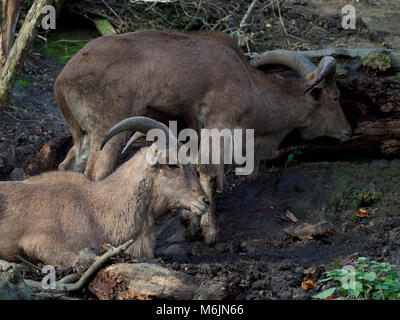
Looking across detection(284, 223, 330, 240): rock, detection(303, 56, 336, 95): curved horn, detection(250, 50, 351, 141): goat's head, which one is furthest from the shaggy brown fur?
detection(250, 50, 351, 141): goat's head

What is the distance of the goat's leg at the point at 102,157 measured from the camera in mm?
8430

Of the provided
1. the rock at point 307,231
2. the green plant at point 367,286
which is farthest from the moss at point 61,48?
the green plant at point 367,286

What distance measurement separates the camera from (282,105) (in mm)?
9711

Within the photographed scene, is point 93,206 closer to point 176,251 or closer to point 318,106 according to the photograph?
point 176,251

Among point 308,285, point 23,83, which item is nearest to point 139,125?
point 308,285

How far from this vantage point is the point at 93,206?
7.09 meters

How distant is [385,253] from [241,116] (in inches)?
109

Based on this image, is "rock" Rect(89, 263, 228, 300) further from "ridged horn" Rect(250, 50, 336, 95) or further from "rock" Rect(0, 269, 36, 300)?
"ridged horn" Rect(250, 50, 336, 95)

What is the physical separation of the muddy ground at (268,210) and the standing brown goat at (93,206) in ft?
1.86

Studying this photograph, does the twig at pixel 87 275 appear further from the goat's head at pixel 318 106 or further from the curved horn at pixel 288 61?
the curved horn at pixel 288 61

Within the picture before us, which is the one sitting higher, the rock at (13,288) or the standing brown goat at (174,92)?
the standing brown goat at (174,92)

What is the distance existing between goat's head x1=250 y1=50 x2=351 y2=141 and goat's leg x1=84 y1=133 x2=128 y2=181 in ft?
9.70

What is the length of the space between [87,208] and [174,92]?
245cm
